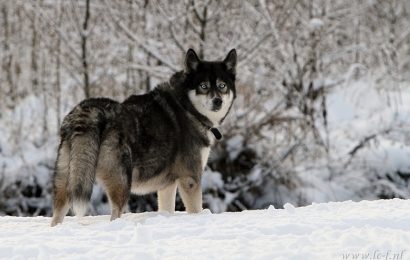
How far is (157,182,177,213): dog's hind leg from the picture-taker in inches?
257

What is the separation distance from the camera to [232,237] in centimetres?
441

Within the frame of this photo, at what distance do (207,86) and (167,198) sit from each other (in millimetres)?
1175

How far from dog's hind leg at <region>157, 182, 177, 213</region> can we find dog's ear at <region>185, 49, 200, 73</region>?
1.18m

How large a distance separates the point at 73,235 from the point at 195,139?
2103 mm

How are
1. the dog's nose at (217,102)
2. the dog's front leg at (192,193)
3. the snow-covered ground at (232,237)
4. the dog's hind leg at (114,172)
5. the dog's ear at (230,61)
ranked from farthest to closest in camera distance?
1. the dog's ear at (230,61)
2. the dog's nose at (217,102)
3. the dog's front leg at (192,193)
4. the dog's hind leg at (114,172)
5. the snow-covered ground at (232,237)

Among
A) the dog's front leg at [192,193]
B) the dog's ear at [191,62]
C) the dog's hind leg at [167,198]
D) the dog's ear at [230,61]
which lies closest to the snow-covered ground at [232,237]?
the dog's front leg at [192,193]

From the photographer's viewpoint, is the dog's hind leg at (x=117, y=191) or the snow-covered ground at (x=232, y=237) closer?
the snow-covered ground at (x=232, y=237)

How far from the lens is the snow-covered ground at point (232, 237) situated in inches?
153

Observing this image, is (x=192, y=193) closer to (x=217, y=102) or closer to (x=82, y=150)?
(x=217, y=102)

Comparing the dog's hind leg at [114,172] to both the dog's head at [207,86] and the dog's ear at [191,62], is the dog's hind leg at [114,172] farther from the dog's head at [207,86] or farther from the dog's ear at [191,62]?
the dog's ear at [191,62]

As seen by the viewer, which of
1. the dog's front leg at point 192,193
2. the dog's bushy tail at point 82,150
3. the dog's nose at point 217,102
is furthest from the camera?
the dog's nose at point 217,102

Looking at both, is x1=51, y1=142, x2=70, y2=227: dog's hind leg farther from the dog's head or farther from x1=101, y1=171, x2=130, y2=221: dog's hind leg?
the dog's head

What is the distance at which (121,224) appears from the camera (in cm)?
488

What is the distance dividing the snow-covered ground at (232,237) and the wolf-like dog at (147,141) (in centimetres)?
36
